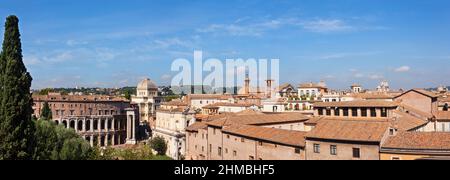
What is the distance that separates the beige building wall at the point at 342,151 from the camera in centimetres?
2356

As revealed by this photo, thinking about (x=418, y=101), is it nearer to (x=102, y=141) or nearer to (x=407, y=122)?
(x=407, y=122)

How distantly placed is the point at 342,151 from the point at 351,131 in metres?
1.57

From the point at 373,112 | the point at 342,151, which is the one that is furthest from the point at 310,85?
the point at 342,151

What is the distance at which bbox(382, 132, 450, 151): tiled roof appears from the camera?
74.2ft

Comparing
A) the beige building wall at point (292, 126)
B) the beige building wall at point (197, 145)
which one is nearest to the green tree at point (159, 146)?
the beige building wall at point (197, 145)

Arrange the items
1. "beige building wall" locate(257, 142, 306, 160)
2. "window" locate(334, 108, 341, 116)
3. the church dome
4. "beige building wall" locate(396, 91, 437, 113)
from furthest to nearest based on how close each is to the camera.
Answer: the church dome → "beige building wall" locate(396, 91, 437, 113) → "window" locate(334, 108, 341, 116) → "beige building wall" locate(257, 142, 306, 160)

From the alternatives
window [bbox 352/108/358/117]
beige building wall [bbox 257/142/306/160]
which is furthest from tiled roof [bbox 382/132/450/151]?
window [bbox 352/108/358/117]

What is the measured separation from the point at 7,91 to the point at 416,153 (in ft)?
83.7

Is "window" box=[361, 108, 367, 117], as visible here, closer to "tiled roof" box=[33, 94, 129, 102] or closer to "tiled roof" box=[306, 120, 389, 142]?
"tiled roof" box=[306, 120, 389, 142]

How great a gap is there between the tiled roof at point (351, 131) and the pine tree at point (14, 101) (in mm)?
18492

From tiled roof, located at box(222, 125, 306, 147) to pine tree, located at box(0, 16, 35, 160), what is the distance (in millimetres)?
16204

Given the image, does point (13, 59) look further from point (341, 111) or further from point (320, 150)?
point (341, 111)

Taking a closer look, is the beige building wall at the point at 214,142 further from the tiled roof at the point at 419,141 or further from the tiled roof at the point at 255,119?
the tiled roof at the point at 419,141

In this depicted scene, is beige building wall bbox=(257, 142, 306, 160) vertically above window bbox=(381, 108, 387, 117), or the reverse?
window bbox=(381, 108, 387, 117)
